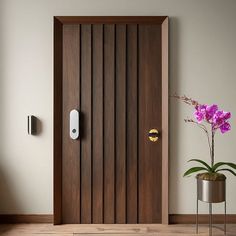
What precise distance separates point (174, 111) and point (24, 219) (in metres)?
1.67

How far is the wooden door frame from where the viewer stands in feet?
8.39

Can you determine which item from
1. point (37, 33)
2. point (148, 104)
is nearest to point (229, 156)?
point (148, 104)

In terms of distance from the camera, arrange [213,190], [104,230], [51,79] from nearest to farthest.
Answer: [213,190] → [104,230] → [51,79]

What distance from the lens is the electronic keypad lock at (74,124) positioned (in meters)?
2.59

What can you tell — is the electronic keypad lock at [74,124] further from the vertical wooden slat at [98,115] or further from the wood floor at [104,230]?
the wood floor at [104,230]

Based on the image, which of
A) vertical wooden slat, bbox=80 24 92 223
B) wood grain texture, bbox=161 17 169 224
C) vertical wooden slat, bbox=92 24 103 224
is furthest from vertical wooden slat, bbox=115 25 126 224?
wood grain texture, bbox=161 17 169 224

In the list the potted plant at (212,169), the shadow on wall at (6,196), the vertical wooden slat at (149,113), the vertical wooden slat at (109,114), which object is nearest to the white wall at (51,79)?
the shadow on wall at (6,196)

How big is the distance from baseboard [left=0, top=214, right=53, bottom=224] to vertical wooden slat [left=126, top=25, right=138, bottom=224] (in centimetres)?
77

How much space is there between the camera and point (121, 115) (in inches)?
103

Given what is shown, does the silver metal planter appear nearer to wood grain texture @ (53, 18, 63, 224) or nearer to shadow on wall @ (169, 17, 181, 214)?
shadow on wall @ (169, 17, 181, 214)

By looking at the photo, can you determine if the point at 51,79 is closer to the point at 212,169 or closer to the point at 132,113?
the point at 132,113

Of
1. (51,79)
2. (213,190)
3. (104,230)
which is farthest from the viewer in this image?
(51,79)

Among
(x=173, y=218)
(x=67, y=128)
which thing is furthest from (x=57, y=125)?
(x=173, y=218)

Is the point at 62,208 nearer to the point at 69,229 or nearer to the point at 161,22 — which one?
the point at 69,229
